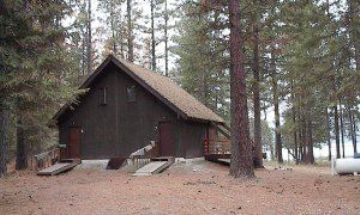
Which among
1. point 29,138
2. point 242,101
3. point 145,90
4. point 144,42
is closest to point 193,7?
point 242,101

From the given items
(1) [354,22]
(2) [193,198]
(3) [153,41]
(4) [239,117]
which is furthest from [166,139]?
(3) [153,41]

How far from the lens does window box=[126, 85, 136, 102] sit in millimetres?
27453

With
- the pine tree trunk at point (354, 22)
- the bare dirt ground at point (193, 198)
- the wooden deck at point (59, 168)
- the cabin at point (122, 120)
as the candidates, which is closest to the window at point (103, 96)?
the cabin at point (122, 120)

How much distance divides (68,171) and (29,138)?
443cm

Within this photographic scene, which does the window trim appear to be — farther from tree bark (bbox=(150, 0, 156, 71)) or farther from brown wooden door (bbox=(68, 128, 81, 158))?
tree bark (bbox=(150, 0, 156, 71))

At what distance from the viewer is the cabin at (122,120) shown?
87.4 ft

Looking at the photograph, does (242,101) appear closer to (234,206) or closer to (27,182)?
(234,206)

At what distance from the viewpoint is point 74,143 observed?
2853cm

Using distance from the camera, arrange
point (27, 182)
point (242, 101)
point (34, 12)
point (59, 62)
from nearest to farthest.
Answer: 1. point (34, 12)
2. point (59, 62)
3. point (242, 101)
4. point (27, 182)

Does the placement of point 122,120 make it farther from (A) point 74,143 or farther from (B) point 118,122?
(A) point 74,143

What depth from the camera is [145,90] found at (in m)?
27.0

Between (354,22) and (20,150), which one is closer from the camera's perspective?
(354,22)

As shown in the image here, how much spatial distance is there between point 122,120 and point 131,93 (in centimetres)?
168

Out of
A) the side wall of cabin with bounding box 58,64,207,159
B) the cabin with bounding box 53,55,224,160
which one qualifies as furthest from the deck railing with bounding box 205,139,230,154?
the side wall of cabin with bounding box 58,64,207,159
